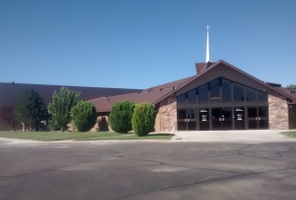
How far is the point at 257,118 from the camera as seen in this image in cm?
3616

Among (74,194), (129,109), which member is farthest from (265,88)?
(74,194)

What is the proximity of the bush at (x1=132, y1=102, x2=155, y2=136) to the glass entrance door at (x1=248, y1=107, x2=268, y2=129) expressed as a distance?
10.3 meters

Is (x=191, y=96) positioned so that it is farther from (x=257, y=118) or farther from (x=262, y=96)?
(x=262, y=96)

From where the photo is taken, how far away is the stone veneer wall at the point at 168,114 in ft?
121

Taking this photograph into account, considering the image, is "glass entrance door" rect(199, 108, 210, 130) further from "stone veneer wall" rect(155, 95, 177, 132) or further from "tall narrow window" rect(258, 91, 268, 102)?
"tall narrow window" rect(258, 91, 268, 102)

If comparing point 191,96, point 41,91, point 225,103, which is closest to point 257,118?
point 225,103

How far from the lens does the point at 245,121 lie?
3609 centimetres

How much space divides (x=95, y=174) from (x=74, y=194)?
9.57ft

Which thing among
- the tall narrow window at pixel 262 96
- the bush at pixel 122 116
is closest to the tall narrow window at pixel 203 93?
the tall narrow window at pixel 262 96

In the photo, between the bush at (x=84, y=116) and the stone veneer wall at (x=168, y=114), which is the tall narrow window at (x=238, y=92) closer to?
the stone veneer wall at (x=168, y=114)

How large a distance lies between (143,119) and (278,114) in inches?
523

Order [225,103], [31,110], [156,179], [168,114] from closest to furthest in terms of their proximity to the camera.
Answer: [156,179] → [225,103] → [168,114] → [31,110]

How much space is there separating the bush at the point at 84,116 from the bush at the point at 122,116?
5.81 metres

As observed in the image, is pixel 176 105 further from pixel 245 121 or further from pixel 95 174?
pixel 95 174
